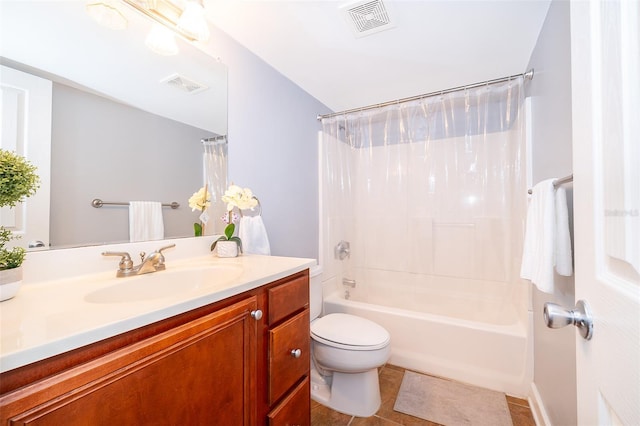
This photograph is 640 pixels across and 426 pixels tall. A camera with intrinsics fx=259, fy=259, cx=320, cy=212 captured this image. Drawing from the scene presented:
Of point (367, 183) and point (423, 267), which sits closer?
point (423, 267)

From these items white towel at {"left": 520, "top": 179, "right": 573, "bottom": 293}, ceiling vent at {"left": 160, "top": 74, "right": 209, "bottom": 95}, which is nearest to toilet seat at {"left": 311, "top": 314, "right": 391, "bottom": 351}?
white towel at {"left": 520, "top": 179, "right": 573, "bottom": 293}

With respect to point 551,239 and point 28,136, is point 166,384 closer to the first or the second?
point 28,136

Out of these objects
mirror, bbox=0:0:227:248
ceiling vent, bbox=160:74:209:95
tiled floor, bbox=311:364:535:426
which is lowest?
tiled floor, bbox=311:364:535:426

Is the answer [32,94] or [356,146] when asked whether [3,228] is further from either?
[356,146]

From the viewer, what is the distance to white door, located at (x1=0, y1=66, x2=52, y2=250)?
0.77 meters

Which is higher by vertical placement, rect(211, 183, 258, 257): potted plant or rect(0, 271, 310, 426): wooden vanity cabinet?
rect(211, 183, 258, 257): potted plant

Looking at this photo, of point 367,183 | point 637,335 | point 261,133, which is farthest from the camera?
point 367,183

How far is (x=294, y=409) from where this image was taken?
3.36 ft

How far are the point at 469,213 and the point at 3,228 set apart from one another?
8.29ft

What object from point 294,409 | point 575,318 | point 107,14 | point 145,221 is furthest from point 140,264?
point 575,318

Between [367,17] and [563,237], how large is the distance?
1357 mm

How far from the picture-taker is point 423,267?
2.24 metres

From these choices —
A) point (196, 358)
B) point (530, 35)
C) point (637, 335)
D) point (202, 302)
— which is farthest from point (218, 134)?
point (530, 35)

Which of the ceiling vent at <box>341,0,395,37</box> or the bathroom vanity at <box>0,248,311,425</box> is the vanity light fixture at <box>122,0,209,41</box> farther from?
the bathroom vanity at <box>0,248,311,425</box>
